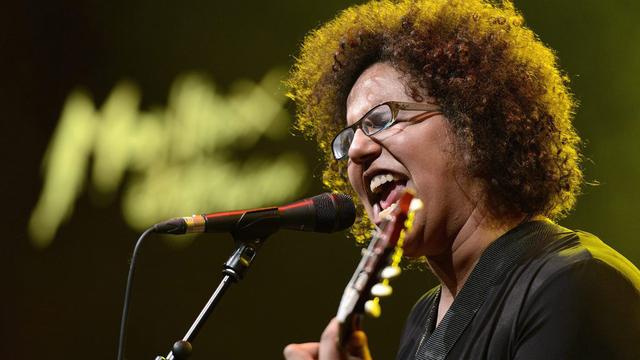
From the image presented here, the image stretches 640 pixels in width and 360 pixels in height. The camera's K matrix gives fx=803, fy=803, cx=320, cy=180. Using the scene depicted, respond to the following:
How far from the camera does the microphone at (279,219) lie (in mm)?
1891

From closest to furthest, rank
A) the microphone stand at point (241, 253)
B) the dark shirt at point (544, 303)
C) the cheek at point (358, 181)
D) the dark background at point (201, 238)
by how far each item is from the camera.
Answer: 1. the dark shirt at point (544, 303)
2. the microphone stand at point (241, 253)
3. the cheek at point (358, 181)
4. the dark background at point (201, 238)

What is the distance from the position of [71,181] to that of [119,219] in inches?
10.6

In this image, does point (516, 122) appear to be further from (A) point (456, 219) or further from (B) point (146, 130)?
(B) point (146, 130)

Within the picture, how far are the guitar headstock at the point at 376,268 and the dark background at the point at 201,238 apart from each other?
243 cm

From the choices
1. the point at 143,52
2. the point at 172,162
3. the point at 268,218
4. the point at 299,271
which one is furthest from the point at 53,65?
the point at 268,218

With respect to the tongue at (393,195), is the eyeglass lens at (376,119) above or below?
above

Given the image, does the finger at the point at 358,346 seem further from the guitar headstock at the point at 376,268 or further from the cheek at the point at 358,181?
the cheek at the point at 358,181

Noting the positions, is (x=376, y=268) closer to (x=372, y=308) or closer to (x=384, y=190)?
(x=372, y=308)

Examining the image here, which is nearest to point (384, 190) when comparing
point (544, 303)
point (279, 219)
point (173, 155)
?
point (279, 219)

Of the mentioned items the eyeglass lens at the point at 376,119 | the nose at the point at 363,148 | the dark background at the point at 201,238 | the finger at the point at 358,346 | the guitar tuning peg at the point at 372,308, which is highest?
the eyeglass lens at the point at 376,119

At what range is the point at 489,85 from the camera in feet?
7.02

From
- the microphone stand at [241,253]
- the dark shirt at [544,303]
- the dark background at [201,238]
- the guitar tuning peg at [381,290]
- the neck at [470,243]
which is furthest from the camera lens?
the dark background at [201,238]

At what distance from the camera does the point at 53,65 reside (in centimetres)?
362

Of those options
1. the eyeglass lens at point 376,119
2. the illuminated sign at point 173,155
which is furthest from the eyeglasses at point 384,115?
the illuminated sign at point 173,155
